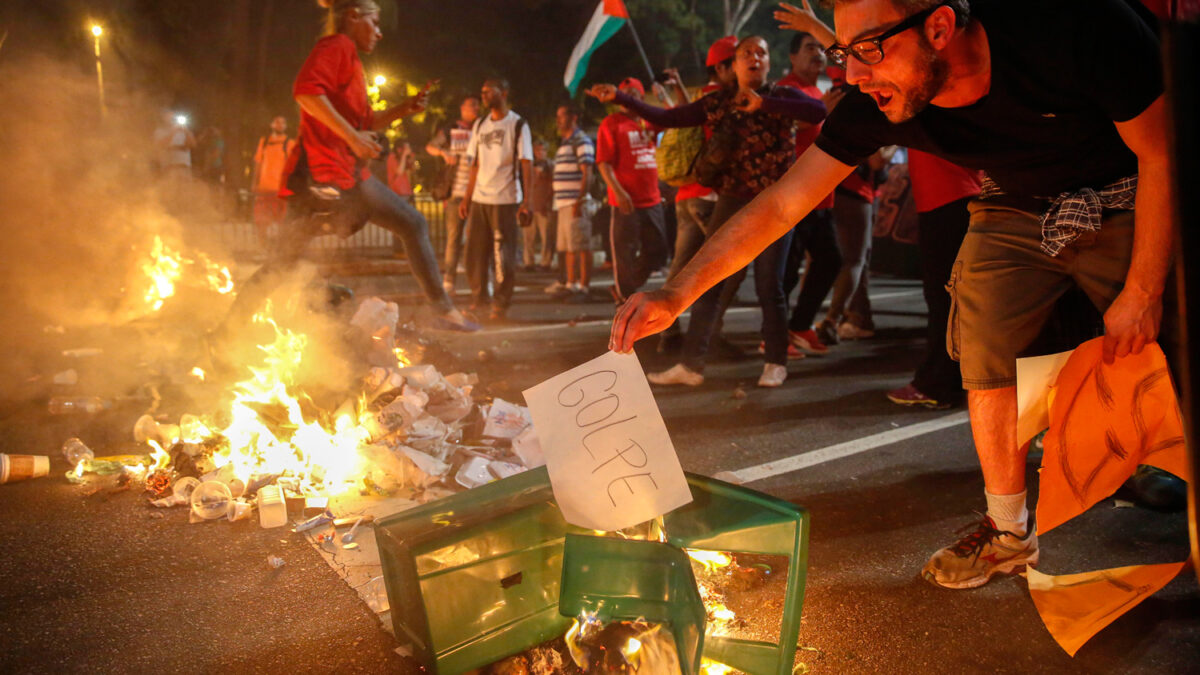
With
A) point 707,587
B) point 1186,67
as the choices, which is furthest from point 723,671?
point 1186,67

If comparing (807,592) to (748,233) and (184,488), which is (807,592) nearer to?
(748,233)

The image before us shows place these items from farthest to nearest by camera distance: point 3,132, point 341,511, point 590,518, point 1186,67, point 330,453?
point 3,132 → point 330,453 → point 341,511 → point 590,518 → point 1186,67

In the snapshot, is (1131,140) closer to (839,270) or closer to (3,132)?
(839,270)

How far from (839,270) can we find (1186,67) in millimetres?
5686

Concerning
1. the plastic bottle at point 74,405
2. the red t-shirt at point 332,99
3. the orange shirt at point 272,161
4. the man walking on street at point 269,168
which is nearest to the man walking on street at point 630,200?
the red t-shirt at point 332,99

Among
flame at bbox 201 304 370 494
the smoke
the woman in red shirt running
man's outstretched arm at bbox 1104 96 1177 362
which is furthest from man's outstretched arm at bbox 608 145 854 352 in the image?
the smoke

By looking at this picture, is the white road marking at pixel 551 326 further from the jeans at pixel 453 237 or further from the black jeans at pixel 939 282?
the black jeans at pixel 939 282

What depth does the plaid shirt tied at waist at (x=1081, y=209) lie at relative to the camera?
2.35m

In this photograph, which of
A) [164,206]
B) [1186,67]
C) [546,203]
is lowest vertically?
[546,203]

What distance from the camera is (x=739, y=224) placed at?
2.37m

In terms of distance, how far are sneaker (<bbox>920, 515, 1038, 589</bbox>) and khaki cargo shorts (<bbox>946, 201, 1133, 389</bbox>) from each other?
1.73 feet

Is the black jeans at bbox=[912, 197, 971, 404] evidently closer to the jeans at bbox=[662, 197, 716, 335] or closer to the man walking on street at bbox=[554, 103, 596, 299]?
the jeans at bbox=[662, 197, 716, 335]

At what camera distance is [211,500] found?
10.5 ft

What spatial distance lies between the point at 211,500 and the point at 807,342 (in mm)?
4784
